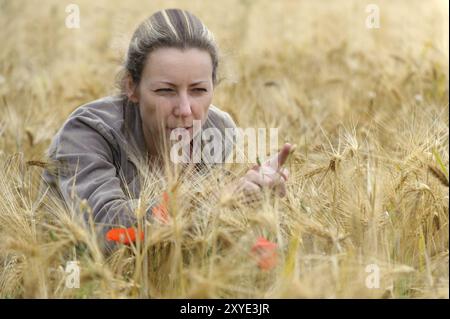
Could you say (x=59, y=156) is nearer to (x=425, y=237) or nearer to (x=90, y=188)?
(x=90, y=188)

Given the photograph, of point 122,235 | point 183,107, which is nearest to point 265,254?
point 122,235

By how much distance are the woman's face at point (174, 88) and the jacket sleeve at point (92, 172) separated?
0.17m

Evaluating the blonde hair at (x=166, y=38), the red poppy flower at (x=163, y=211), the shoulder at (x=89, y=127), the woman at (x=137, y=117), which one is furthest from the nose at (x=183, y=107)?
the red poppy flower at (x=163, y=211)

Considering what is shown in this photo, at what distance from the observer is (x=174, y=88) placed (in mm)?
2416

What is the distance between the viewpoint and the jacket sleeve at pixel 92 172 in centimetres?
225

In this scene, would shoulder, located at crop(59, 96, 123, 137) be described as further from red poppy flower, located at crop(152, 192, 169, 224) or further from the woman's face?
red poppy flower, located at crop(152, 192, 169, 224)

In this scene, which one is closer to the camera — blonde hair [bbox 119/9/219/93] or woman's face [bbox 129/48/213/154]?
woman's face [bbox 129/48/213/154]

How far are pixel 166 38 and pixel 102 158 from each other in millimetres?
416

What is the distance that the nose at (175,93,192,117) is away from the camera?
2.35 m

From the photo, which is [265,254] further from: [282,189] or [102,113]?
[102,113]

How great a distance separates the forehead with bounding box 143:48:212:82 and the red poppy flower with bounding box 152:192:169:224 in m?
0.53

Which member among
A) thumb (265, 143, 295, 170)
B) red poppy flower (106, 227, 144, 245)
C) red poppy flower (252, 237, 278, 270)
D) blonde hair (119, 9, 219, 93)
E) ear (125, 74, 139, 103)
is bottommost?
red poppy flower (252, 237, 278, 270)

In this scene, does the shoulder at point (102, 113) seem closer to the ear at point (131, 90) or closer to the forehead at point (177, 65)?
the ear at point (131, 90)

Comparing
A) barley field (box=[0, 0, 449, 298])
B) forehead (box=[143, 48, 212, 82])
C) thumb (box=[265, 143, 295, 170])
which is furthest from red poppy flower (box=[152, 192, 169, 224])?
forehead (box=[143, 48, 212, 82])
